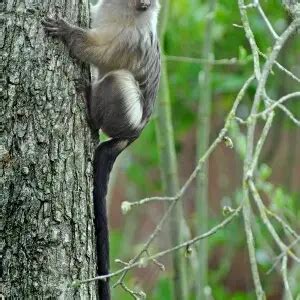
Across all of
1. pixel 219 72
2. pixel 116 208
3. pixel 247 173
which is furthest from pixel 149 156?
pixel 247 173

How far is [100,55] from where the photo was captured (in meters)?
3.50

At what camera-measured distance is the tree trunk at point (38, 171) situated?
2.79 meters

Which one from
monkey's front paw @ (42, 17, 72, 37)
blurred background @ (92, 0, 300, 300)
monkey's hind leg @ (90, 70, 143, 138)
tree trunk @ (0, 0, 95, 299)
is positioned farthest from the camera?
blurred background @ (92, 0, 300, 300)

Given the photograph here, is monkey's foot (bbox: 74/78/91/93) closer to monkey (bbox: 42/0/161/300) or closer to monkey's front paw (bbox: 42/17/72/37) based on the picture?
monkey (bbox: 42/0/161/300)

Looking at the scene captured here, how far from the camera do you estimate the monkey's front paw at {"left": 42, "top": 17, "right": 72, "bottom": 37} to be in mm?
2943

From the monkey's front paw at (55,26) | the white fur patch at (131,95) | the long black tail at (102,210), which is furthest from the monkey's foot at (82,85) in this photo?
the white fur patch at (131,95)

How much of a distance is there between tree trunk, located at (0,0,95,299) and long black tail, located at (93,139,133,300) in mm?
131

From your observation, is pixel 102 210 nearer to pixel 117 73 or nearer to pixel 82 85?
pixel 82 85

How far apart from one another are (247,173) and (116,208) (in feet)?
23.6

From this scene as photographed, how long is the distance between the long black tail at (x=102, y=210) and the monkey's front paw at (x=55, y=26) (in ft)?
1.87

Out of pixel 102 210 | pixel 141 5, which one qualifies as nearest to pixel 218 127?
pixel 141 5

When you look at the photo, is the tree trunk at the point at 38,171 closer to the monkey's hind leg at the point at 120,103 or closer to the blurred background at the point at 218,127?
the monkey's hind leg at the point at 120,103

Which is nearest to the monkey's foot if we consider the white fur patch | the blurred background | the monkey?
the monkey

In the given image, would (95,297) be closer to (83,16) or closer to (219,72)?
(83,16)
